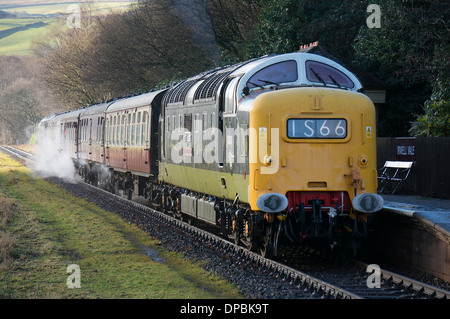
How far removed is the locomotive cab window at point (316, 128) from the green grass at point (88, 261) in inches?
106

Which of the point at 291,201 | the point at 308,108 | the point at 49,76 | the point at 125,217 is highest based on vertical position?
the point at 49,76

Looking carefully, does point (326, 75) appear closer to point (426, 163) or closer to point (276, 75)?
point (276, 75)

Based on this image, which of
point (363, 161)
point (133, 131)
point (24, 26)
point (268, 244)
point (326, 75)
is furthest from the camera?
point (24, 26)

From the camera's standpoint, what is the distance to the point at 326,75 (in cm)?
1180

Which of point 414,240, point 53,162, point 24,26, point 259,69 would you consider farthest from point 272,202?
point 24,26

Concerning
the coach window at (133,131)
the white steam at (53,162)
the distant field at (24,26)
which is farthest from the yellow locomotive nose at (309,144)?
the distant field at (24,26)

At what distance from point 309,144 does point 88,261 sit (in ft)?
15.4

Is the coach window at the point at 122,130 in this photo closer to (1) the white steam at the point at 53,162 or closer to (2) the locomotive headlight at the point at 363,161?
(1) the white steam at the point at 53,162

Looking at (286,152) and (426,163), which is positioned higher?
(286,152)

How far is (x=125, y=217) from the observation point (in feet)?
62.7

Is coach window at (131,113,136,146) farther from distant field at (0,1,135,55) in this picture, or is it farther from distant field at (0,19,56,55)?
distant field at (0,19,56,55)
